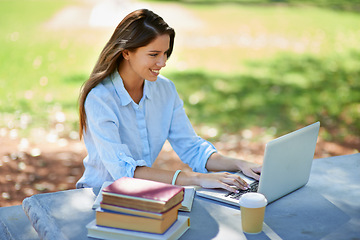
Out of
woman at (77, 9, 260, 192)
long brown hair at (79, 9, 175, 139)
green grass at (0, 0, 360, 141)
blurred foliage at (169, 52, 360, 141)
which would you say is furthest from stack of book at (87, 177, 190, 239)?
blurred foliage at (169, 52, 360, 141)

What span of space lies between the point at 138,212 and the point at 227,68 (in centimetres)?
721

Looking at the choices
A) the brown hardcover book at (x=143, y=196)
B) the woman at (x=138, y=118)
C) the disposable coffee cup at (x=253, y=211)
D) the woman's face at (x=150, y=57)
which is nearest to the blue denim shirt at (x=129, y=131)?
the woman at (x=138, y=118)

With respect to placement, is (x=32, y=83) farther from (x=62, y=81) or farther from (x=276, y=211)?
(x=276, y=211)

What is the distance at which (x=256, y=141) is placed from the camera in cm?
596

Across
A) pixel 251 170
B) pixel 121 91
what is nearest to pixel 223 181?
pixel 251 170

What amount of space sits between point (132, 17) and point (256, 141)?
11.7 feet

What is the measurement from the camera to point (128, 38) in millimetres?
2633

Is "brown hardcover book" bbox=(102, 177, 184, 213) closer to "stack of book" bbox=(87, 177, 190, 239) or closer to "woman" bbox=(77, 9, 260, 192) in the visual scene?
"stack of book" bbox=(87, 177, 190, 239)

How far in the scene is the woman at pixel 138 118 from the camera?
2494mm

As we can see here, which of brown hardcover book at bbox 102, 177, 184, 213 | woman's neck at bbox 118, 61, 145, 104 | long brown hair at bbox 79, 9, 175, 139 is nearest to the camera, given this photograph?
brown hardcover book at bbox 102, 177, 184, 213

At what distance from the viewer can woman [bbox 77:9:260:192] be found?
98.2 inches

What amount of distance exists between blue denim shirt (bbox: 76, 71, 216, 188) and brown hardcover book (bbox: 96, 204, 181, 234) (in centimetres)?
55

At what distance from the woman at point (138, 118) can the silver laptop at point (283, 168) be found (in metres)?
0.06

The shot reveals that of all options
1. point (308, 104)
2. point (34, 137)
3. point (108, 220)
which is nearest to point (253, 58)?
point (308, 104)
